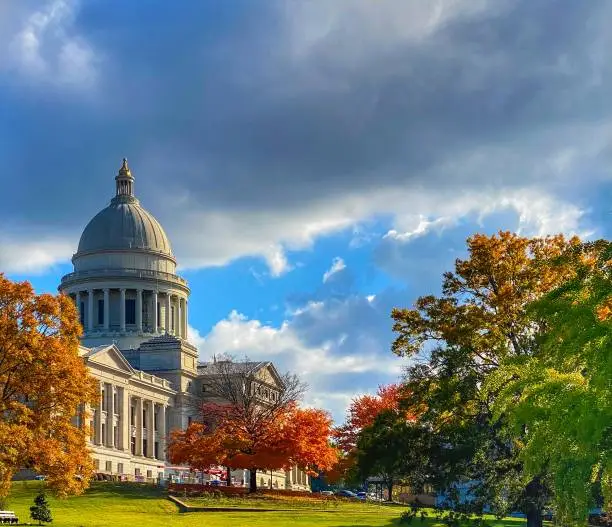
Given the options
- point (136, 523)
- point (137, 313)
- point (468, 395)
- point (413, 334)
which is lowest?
point (136, 523)

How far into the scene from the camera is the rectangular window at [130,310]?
158 metres

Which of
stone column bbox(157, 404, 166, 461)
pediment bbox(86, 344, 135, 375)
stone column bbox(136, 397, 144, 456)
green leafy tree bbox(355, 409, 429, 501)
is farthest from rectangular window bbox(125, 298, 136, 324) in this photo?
green leafy tree bbox(355, 409, 429, 501)

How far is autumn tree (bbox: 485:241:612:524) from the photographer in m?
24.5

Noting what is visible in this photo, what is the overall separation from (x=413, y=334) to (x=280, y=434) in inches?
1596

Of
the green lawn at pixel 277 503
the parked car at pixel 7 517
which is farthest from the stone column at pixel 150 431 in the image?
the parked car at pixel 7 517

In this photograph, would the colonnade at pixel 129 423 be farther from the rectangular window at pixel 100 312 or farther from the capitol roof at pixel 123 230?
the capitol roof at pixel 123 230

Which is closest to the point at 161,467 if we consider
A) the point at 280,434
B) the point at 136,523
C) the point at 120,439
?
the point at 120,439

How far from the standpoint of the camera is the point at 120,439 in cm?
12788

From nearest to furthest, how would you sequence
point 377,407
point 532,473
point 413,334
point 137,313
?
1. point 532,473
2. point 413,334
3. point 377,407
4. point 137,313

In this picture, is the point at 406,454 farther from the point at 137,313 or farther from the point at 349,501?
the point at 137,313

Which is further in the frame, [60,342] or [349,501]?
[349,501]

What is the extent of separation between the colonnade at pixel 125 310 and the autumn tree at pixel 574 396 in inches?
5143

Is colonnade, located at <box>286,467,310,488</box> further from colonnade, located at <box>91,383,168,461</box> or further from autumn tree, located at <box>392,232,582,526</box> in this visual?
autumn tree, located at <box>392,232,582,526</box>

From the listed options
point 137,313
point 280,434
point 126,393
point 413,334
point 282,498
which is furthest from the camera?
point 137,313
